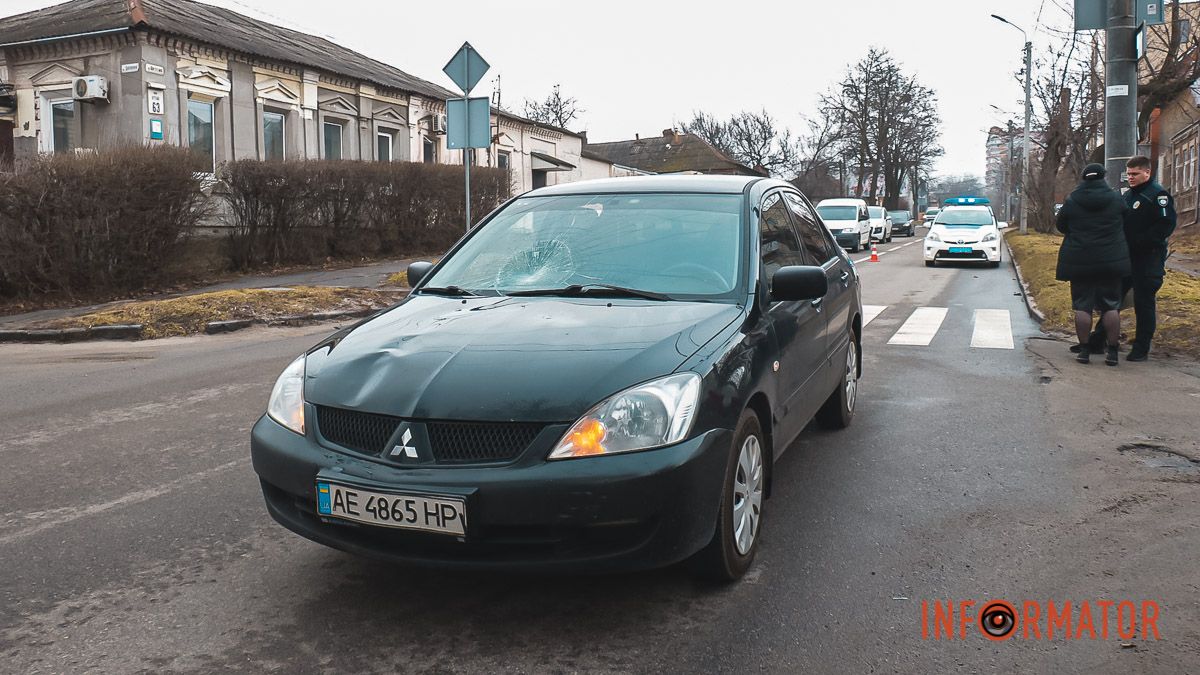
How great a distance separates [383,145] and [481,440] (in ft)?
87.2

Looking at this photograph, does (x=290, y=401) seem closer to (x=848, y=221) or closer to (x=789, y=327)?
(x=789, y=327)

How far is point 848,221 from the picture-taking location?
31.6m

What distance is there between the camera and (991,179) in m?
101

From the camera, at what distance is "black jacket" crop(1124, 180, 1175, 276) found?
8391mm

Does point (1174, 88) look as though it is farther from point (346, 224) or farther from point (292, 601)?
point (292, 601)

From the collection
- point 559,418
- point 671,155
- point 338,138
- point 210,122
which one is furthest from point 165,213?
point 671,155

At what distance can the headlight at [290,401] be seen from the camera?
3446mm

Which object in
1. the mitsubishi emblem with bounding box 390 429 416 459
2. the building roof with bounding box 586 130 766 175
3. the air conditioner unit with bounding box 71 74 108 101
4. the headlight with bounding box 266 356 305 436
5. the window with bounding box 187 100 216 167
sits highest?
the building roof with bounding box 586 130 766 175

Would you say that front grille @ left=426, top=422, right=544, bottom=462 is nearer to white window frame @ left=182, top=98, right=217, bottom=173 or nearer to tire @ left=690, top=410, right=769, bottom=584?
tire @ left=690, top=410, right=769, bottom=584

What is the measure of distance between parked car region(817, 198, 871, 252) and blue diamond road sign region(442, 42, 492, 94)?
756 inches

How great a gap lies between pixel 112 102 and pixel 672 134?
52221 mm

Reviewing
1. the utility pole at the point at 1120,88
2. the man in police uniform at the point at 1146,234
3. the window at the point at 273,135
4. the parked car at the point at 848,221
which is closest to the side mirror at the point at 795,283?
the man in police uniform at the point at 1146,234

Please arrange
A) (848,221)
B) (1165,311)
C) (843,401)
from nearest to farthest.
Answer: (843,401) < (1165,311) < (848,221)

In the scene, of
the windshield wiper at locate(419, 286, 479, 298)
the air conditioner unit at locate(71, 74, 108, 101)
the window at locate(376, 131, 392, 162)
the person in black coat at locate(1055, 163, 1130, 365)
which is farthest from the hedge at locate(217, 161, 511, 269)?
the windshield wiper at locate(419, 286, 479, 298)
